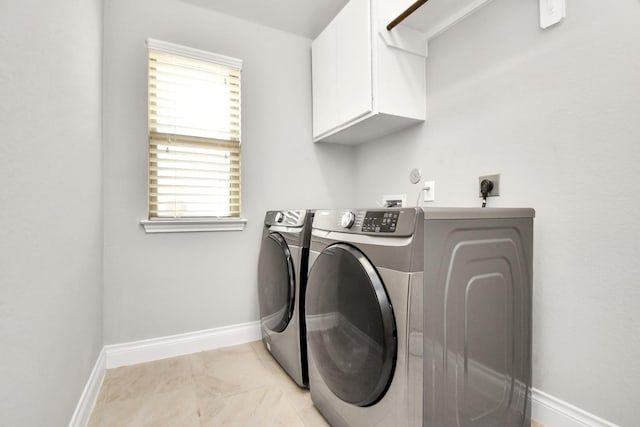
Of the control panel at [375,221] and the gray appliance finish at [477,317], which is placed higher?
the control panel at [375,221]

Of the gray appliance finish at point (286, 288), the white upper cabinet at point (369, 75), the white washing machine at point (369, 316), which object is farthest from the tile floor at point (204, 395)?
the white upper cabinet at point (369, 75)

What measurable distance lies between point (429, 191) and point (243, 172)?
1.32m

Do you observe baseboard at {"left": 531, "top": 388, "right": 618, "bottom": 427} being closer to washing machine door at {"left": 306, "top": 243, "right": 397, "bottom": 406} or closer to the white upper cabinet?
washing machine door at {"left": 306, "top": 243, "right": 397, "bottom": 406}

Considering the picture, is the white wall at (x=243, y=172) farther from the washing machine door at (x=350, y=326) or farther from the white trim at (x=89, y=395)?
the washing machine door at (x=350, y=326)

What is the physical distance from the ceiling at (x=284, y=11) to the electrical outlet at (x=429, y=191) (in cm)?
141

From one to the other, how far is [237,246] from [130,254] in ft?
2.20

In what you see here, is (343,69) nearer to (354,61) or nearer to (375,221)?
(354,61)

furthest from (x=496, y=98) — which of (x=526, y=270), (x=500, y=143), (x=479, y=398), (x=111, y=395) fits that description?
(x=111, y=395)

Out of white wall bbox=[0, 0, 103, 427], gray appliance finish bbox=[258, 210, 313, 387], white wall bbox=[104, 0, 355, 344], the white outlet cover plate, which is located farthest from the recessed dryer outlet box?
white wall bbox=[0, 0, 103, 427]

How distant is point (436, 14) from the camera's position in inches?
67.4

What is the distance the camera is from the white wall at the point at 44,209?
69 centimetres

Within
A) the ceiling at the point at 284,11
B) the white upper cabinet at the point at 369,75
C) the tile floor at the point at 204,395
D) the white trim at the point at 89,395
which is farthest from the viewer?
the ceiling at the point at 284,11

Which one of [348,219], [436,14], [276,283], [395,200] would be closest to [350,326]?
[348,219]

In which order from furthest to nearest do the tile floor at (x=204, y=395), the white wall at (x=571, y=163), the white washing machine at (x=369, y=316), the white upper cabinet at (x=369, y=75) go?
the white upper cabinet at (x=369, y=75)
the tile floor at (x=204, y=395)
the white wall at (x=571, y=163)
the white washing machine at (x=369, y=316)
